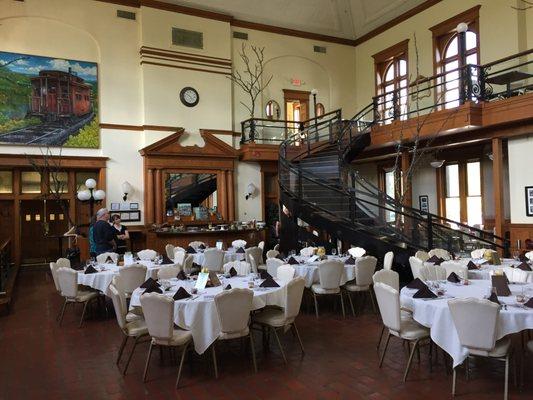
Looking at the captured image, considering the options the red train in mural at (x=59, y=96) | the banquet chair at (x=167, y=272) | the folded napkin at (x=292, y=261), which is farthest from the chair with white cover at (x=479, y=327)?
the red train in mural at (x=59, y=96)

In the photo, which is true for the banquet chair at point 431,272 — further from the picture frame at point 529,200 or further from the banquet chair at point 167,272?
the picture frame at point 529,200

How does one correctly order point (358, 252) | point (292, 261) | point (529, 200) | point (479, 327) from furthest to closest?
point (529, 200), point (358, 252), point (292, 261), point (479, 327)

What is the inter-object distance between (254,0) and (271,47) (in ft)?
5.57

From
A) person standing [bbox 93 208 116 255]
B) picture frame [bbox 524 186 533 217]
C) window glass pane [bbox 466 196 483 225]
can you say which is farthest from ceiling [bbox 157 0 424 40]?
person standing [bbox 93 208 116 255]

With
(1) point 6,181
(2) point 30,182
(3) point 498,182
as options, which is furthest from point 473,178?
(1) point 6,181

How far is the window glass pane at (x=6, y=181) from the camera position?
12.5 m

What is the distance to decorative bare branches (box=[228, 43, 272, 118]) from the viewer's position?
15562mm

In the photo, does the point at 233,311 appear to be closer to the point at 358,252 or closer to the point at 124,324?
the point at 124,324

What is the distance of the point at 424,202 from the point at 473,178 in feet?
6.14

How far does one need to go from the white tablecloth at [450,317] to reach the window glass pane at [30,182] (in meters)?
11.5

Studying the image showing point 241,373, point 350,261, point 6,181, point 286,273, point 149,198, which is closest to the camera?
point 241,373

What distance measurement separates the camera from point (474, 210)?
13.2 meters

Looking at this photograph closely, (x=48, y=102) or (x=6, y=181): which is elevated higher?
(x=48, y=102)

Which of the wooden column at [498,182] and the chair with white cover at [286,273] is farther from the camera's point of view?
the wooden column at [498,182]
